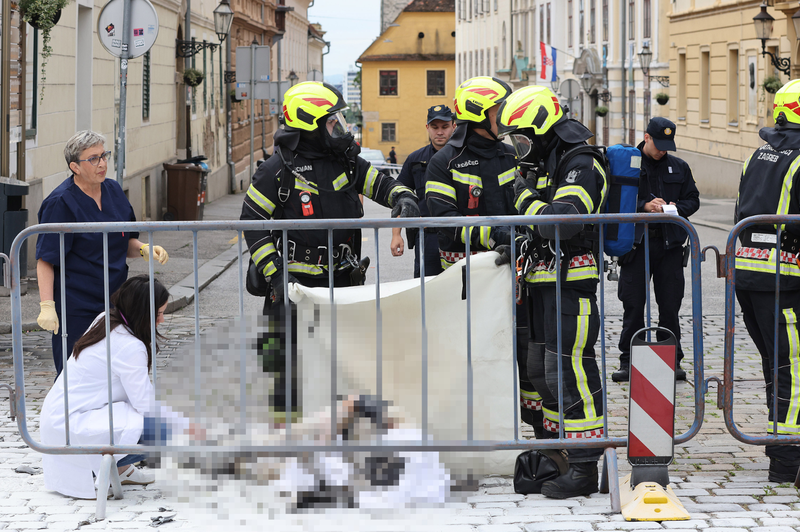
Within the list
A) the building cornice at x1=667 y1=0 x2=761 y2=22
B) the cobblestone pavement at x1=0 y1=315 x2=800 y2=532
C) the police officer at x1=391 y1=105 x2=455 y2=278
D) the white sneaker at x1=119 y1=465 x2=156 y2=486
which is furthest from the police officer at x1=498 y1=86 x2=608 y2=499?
the building cornice at x1=667 y1=0 x2=761 y2=22

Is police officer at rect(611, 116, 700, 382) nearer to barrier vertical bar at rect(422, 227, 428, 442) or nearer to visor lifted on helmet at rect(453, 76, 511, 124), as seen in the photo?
visor lifted on helmet at rect(453, 76, 511, 124)

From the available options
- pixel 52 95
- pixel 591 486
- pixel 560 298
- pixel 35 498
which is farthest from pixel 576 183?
pixel 52 95

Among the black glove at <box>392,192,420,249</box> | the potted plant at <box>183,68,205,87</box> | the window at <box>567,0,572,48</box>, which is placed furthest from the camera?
the window at <box>567,0,572,48</box>

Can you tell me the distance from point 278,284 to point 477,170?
49.1 inches

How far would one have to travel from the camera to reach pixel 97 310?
5855 mm

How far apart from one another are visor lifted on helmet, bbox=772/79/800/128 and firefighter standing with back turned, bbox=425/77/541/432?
4.49 ft

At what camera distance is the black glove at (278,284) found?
530 centimetres

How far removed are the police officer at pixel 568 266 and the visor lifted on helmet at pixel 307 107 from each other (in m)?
1.07

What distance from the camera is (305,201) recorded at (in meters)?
5.79

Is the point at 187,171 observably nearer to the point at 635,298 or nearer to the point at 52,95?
the point at 52,95

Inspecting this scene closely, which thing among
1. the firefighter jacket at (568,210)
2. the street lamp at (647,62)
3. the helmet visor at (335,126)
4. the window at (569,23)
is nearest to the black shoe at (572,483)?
the firefighter jacket at (568,210)

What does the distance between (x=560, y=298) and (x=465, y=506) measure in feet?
3.47

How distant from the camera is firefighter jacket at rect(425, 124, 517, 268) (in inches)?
225

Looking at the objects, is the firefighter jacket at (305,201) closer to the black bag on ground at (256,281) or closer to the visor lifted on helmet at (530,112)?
the black bag on ground at (256,281)
